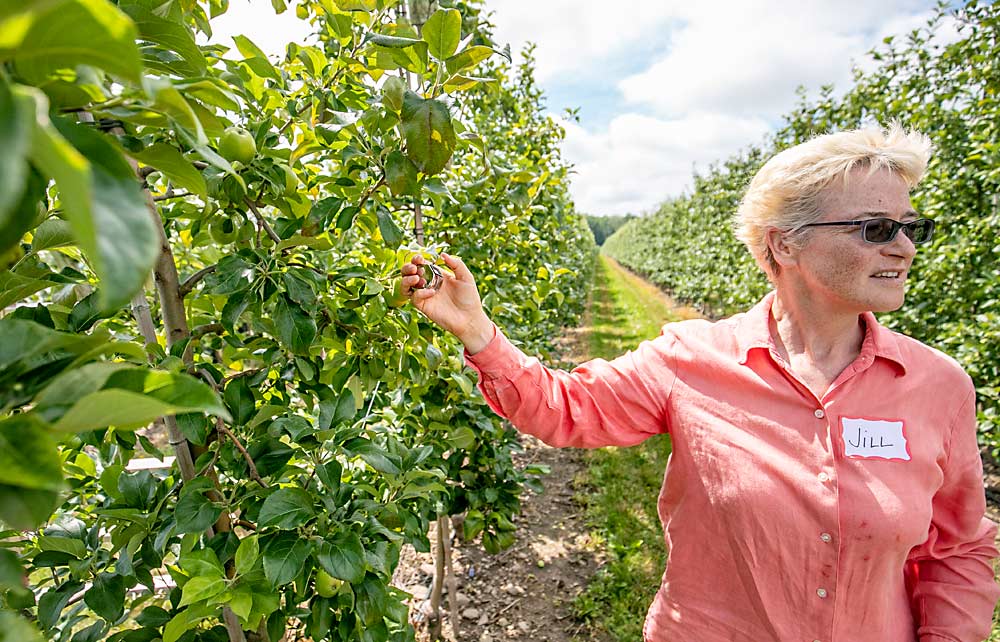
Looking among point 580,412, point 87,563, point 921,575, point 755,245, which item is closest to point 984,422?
point 921,575

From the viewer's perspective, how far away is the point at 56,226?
0.79 metres

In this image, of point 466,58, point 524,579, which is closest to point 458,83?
point 466,58

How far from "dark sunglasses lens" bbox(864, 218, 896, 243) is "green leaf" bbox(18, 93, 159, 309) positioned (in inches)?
67.6

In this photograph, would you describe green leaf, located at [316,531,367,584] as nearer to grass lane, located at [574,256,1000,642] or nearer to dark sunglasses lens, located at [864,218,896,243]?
dark sunglasses lens, located at [864,218,896,243]

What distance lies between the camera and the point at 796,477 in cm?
145

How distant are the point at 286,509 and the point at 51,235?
22.6 inches

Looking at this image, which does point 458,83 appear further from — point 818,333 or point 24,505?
point 818,333

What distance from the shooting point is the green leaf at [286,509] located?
981 millimetres

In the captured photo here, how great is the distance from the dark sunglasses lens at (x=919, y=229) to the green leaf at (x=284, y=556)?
173 centimetres

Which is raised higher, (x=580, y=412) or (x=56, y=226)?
(x=56, y=226)

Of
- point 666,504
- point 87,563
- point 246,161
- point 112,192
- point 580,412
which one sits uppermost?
point 112,192

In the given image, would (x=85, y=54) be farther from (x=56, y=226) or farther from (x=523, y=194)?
(x=523, y=194)

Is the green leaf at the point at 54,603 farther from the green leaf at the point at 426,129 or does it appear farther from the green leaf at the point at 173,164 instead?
the green leaf at the point at 426,129

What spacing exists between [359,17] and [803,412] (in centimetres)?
151
